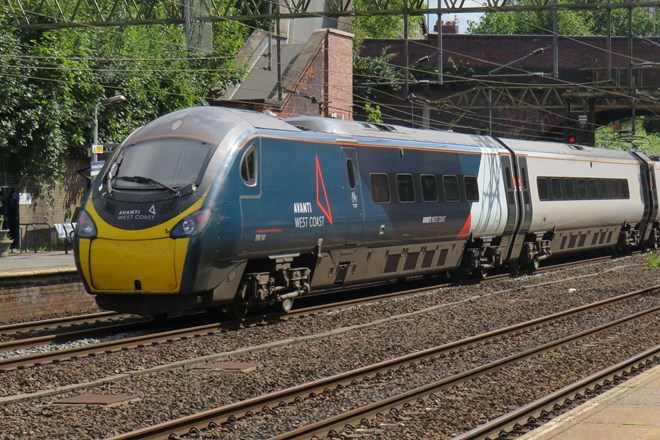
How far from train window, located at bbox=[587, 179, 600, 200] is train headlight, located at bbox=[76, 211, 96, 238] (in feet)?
57.6

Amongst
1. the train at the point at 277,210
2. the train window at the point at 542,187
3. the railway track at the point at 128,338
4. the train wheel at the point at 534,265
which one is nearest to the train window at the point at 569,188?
the train window at the point at 542,187

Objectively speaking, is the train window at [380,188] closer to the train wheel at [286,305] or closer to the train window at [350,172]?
the train window at [350,172]

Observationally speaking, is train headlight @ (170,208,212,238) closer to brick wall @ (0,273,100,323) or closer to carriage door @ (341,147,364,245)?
carriage door @ (341,147,364,245)

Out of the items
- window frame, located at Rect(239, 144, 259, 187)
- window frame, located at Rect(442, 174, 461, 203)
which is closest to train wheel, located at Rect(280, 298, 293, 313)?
window frame, located at Rect(239, 144, 259, 187)

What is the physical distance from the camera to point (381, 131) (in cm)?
2012

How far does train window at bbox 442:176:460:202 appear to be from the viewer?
21.8 metres

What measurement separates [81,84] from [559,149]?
1540cm

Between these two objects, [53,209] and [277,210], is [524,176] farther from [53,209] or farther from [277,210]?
[53,209]

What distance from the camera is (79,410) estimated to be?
1021 cm

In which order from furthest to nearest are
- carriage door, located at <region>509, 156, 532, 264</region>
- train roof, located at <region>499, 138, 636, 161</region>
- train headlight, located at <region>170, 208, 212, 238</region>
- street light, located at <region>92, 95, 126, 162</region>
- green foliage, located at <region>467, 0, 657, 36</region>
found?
green foliage, located at <region>467, 0, 657, 36</region>
street light, located at <region>92, 95, 126, 162</region>
train roof, located at <region>499, 138, 636, 161</region>
carriage door, located at <region>509, 156, 532, 264</region>
train headlight, located at <region>170, 208, 212, 238</region>

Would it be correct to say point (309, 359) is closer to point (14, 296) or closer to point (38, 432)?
point (38, 432)

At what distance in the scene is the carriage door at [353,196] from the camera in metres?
18.3

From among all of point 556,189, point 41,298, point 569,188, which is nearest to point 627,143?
point 569,188

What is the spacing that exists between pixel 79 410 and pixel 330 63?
32711mm
